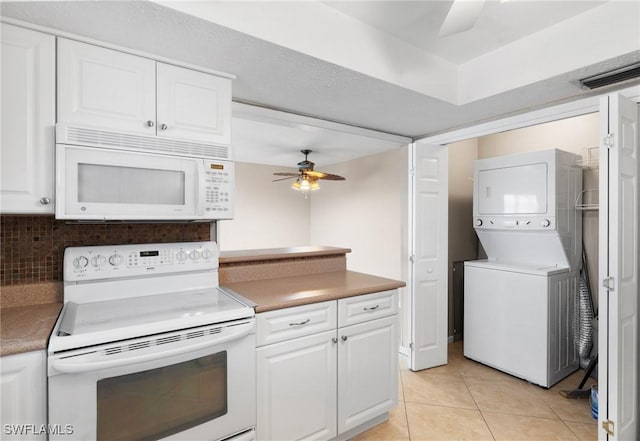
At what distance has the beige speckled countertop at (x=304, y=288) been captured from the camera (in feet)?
5.61

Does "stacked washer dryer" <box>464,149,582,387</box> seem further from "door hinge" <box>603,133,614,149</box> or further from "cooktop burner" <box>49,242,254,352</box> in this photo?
"cooktop burner" <box>49,242,254,352</box>

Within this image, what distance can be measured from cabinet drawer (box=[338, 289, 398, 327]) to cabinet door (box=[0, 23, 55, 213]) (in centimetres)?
149

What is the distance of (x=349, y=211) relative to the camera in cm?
470

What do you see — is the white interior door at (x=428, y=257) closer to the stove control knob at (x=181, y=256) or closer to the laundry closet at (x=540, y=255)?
the laundry closet at (x=540, y=255)

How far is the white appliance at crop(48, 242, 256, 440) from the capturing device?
46.5 inches

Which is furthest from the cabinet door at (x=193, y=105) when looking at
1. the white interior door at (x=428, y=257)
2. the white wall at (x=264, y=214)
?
the white wall at (x=264, y=214)

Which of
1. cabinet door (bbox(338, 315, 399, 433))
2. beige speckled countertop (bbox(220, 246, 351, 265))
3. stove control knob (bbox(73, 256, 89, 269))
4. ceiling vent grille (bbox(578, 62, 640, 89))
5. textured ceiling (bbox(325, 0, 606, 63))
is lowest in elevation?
cabinet door (bbox(338, 315, 399, 433))

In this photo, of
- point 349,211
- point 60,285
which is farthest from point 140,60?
point 349,211

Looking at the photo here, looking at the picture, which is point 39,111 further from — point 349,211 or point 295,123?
point 349,211

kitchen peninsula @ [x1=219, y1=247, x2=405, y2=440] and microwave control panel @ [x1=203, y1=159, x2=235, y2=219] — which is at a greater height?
microwave control panel @ [x1=203, y1=159, x2=235, y2=219]

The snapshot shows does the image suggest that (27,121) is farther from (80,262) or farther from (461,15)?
(461,15)

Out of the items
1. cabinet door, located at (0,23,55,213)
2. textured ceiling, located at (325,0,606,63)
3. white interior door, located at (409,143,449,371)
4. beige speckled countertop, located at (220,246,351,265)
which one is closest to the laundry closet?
white interior door, located at (409,143,449,371)

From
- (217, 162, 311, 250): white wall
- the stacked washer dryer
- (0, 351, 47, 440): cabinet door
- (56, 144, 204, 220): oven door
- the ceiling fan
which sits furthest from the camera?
(217, 162, 311, 250): white wall

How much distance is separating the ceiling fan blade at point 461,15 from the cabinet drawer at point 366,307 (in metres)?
1.42
